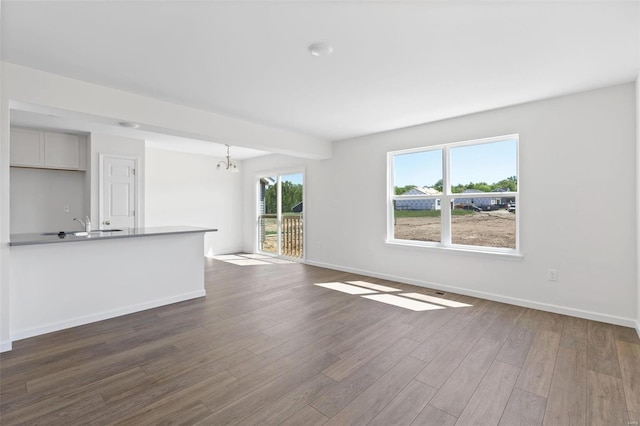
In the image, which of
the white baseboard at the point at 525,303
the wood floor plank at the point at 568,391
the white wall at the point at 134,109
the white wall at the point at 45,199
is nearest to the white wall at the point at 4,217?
the white wall at the point at 134,109

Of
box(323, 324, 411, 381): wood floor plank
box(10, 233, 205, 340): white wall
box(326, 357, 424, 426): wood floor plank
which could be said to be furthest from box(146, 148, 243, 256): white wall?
box(326, 357, 424, 426): wood floor plank

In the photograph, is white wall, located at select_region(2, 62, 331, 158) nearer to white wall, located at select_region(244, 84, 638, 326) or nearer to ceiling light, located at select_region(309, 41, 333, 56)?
ceiling light, located at select_region(309, 41, 333, 56)

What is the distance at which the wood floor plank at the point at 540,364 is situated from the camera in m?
2.03

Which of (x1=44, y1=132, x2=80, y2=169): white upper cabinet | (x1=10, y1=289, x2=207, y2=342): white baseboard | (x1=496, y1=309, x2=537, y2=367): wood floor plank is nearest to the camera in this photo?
(x1=496, y1=309, x2=537, y2=367): wood floor plank

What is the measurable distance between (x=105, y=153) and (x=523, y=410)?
252 inches

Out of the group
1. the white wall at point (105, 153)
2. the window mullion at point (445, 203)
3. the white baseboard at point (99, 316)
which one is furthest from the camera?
the white wall at point (105, 153)

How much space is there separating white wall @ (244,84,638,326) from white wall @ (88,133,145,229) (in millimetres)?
4709

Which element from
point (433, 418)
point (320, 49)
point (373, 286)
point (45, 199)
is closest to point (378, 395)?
point (433, 418)

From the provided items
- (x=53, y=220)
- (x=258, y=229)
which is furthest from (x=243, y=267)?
(x=53, y=220)

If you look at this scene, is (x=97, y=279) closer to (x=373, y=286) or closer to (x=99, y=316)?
(x=99, y=316)

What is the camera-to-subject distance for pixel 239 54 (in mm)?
2424

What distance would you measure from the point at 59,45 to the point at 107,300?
2.50m

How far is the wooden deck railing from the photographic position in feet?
22.6

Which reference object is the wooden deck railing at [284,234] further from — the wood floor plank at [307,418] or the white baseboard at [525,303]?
the wood floor plank at [307,418]
